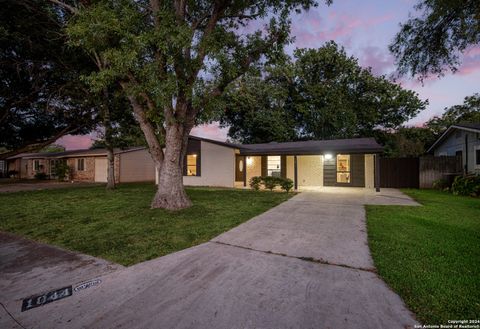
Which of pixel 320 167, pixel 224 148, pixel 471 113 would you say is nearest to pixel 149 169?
pixel 224 148

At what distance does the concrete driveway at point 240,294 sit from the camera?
2207mm

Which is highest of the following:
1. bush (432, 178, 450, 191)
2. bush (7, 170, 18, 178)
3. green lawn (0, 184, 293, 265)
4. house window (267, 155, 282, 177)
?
house window (267, 155, 282, 177)

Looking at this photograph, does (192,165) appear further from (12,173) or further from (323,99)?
(12,173)

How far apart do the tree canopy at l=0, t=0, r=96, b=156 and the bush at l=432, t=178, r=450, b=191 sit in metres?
18.5

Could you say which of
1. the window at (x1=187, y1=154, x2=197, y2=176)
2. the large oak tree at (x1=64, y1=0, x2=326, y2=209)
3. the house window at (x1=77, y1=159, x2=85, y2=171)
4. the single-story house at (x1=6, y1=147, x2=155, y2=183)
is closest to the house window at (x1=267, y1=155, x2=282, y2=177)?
the window at (x1=187, y1=154, x2=197, y2=176)

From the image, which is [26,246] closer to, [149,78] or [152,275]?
[152,275]

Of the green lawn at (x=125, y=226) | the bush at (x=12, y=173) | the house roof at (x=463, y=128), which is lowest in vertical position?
the green lawn at (x=125, y=226)

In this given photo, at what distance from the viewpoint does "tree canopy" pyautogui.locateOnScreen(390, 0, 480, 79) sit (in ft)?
21.1

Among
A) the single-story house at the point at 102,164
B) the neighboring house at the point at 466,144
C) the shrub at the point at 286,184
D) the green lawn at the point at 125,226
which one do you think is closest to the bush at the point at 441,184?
the neighboring house at the point at 466,144

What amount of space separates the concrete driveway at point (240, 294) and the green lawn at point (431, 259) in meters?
0.24

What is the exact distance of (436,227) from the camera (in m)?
5.22

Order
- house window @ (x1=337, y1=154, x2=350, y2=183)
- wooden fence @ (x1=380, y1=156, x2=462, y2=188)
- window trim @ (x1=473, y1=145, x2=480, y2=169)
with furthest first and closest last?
house window @ (x1=337, y1=154, x2=350, y2=183) < wooden fence @ (x1=380, y1=156, x2=462, y2=188) < window trim @ (x1=473, y1=145, x2=480, y2=169)

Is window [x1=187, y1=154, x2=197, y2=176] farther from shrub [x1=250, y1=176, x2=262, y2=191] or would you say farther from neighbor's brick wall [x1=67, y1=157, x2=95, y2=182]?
neighbor's brick wall [x1=67, y1=157, x2=95, y2=182]

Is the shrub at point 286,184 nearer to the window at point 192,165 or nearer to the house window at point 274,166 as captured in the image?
the house window at point 274,166
